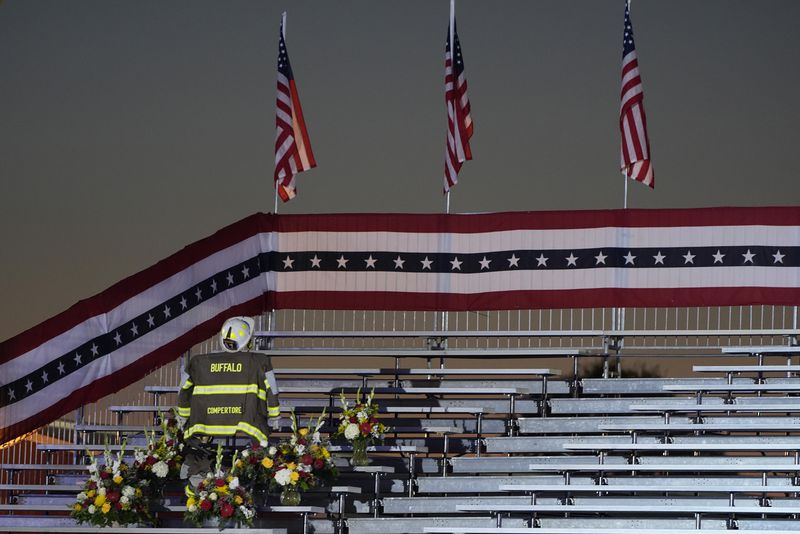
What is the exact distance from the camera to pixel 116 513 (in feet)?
48.1

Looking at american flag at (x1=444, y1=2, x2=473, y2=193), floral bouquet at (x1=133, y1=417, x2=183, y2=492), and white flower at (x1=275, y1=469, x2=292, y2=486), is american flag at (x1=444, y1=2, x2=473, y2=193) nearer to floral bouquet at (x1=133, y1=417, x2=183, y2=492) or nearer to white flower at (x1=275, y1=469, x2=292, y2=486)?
floral bouquet at (x1=133, y1=417, x2=183, y2=492)

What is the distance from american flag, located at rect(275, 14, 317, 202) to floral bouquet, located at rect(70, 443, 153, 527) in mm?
5510

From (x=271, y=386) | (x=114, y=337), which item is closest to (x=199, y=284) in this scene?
(x=114, y=337)

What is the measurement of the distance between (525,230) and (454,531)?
512 cm

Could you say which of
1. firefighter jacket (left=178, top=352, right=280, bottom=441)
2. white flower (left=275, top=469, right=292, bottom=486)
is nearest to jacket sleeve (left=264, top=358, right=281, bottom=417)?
firefighter jacket (left=178, top=352, right=280, bottom=441)

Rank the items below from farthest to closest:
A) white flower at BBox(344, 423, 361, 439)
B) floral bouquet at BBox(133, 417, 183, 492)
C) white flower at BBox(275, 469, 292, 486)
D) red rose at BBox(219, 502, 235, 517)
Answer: white flower at BBox(344, 423, 361, 439)
floral bouquet at BBox(133, 417, 183, 492)
white flower at BBox(275, 469, 292, 486)
red rose at BBox(219, 502, 235, 517)

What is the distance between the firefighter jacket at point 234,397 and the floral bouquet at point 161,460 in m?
0.42

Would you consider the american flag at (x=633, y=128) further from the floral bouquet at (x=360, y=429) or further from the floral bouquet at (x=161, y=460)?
the floral bouquet at (x=161, y=460)

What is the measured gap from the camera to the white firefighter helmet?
48.1ft

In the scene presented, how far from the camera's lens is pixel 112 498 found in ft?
47.9

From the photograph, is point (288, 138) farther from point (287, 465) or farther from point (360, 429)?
point (287, 465)

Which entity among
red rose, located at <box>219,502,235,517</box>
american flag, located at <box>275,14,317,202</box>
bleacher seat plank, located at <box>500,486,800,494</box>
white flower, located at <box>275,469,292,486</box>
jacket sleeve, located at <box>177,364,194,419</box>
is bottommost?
red rose, located at <box>219,502,235,517</box>

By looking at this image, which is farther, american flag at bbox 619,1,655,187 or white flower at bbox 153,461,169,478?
american flag at bbox 619,1,655,187

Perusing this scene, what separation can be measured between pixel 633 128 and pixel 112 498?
24.3 ft
